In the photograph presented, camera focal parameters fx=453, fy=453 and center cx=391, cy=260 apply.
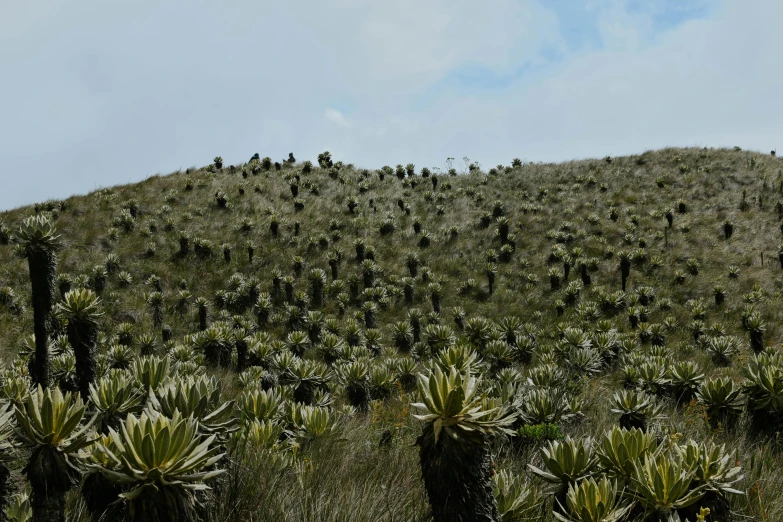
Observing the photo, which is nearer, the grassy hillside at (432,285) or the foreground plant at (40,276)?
the grassy hillside at (432,285)

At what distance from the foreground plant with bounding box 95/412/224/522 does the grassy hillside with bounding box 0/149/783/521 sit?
1.74 metres

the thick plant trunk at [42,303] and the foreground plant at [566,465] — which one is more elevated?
the thick plant trunk at [42,303]

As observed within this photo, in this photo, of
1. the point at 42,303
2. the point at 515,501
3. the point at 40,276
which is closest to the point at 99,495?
the point at 515,501

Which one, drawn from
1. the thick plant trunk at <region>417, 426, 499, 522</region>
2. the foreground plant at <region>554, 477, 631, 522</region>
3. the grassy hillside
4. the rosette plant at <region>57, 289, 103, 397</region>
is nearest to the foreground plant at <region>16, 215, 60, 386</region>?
the grassy hillside

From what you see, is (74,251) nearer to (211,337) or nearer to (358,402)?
(211,337)

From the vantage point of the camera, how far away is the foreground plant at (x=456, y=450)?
2611 millimetres

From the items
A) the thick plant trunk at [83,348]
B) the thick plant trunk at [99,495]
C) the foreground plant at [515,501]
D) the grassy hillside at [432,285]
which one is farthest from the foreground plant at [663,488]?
the thick plant trunk at [83,348]

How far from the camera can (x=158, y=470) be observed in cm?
206

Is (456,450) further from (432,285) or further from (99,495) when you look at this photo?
(432,285)

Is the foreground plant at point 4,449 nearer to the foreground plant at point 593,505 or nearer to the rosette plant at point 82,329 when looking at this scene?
the foreground plant at point 593,505

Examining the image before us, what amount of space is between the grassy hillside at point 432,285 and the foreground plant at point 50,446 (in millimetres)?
1601

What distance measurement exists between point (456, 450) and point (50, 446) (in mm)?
2181

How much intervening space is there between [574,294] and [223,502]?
22.5m

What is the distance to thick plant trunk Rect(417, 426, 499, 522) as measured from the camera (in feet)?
8.59
